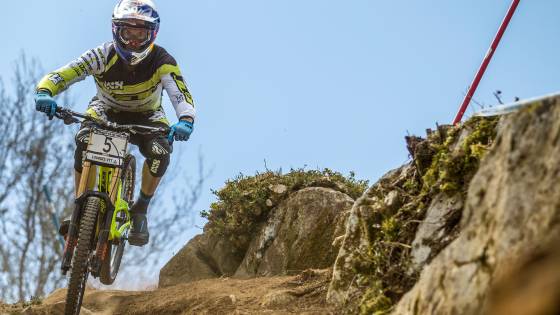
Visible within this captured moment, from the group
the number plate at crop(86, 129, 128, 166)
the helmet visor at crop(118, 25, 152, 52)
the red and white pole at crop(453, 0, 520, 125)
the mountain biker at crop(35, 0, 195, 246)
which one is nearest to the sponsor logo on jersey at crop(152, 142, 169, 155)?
the mountain biker at crop(35, 0, 195, 246)

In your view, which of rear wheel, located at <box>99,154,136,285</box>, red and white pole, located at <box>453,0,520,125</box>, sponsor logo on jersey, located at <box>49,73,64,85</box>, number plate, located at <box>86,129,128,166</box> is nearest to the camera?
red and white pole, located at <box>453,0,520,125</box>

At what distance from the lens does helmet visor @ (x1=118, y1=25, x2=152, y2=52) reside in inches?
307

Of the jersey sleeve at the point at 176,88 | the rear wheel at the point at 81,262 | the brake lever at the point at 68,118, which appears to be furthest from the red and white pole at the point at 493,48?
the brake lever at the point at 68,118

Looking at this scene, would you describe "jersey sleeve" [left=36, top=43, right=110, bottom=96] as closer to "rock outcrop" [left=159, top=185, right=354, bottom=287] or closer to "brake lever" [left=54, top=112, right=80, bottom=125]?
"brake lever" [left=54, top=112, right=80, bottom=125]

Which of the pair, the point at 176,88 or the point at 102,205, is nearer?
the point at 102,205

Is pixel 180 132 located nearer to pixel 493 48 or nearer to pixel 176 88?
pixel 176 88

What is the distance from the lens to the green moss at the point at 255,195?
386 inches

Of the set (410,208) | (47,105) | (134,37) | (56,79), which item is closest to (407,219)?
(410,208)

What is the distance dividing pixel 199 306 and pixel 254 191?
3.47m

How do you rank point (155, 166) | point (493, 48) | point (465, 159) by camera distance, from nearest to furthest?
point (465, 159), point (493, 48), point (155, 166)

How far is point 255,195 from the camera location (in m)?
9.89

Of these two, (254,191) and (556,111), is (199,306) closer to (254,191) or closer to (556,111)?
(254,191)

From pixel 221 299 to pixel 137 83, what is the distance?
2794 millimetres

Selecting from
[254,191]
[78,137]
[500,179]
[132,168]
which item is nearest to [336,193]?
[254,191]
